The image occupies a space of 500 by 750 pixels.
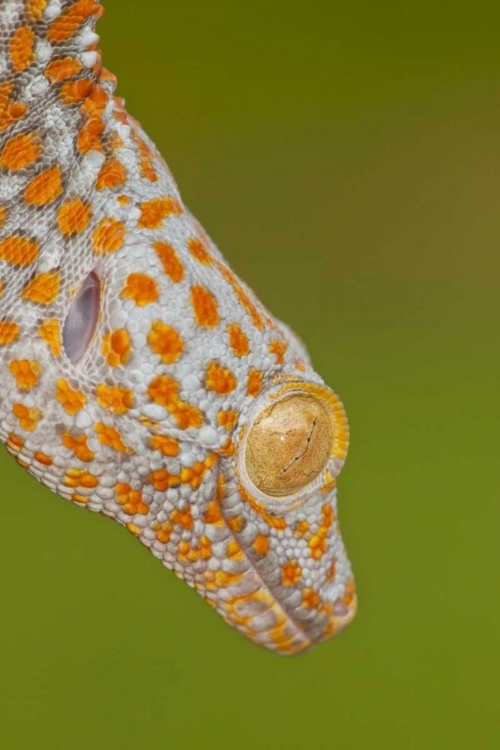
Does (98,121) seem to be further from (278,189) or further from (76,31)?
(278,189)

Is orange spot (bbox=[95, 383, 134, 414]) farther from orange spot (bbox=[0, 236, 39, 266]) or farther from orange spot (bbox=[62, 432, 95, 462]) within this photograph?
orange spot (bbox=[0, 236, 39, 266])

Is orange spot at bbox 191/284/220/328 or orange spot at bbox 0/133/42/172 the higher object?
orange spot at bbox 0/133/42/172

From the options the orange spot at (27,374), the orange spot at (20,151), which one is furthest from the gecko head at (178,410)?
the orange spot at (20,151)

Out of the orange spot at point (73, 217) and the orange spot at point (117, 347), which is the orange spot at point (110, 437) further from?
the orange spot at point (73, 217)

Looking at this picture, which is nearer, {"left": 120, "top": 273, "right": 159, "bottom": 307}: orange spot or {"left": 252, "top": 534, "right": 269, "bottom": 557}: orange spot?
{"left": 120, "top": 273, "right": 159, "bottom": 307}: orange spot

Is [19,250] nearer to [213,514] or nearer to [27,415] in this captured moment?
[27,415]

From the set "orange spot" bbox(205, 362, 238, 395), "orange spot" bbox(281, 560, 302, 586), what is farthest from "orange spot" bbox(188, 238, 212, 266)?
"orange spot" bbox(281, 560, 302, 586)

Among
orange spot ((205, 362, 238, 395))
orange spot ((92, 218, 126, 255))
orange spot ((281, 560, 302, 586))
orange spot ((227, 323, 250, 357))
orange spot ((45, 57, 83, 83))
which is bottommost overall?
orange spot ((281, 560, 302, 586))

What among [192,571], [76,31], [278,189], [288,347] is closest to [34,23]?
[76,31]

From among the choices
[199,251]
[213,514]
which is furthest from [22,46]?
[213,514]
